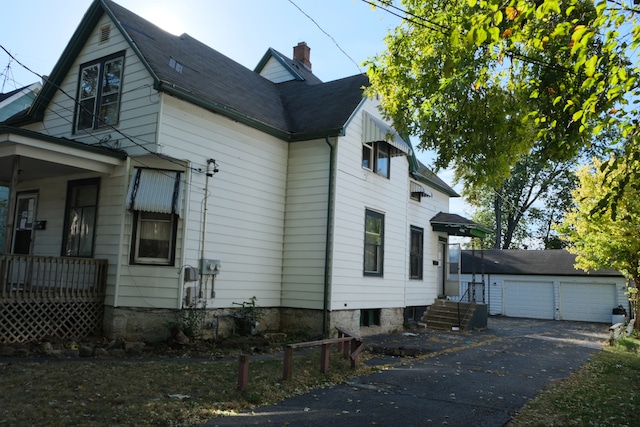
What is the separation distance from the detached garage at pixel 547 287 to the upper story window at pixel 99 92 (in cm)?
1798

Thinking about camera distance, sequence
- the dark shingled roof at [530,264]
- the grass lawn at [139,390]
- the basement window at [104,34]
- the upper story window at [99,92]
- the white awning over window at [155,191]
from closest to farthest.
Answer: the grass lawn at [139,390], the white awning over window at [155,191], the upper story window at [99,92], the basement window at [104,34], the dark shingled roof at [530,264]

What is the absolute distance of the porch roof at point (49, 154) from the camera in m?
9.26

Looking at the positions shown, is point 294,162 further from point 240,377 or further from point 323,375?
point 240,377

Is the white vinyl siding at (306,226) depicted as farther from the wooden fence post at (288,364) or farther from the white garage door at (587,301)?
the white garage door at (587,301)

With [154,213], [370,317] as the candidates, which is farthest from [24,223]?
[370,317]

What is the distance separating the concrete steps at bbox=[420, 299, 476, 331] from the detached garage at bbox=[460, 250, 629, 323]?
5.26 m

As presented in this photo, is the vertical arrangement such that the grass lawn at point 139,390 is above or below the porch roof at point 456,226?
below

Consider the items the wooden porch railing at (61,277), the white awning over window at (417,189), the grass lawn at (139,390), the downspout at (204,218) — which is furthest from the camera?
the white awning over window at (417,189)

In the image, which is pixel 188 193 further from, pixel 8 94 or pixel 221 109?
pixel 8 94

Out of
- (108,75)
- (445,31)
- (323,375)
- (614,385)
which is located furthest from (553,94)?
(108,75)

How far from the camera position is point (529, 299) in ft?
90.4

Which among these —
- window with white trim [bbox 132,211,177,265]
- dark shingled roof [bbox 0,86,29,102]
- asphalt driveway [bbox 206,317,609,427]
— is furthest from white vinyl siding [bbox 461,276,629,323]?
dark shingled roof [bbox 0,86,29,102]

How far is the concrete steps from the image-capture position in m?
18.1

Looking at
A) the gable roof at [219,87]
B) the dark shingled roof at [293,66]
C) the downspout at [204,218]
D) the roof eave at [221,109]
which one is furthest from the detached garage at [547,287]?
the downspout at [204,218]
